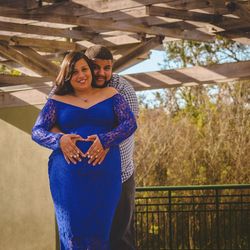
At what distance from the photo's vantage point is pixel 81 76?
3021mm

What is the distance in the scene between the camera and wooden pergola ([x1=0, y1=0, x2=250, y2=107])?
5.92 metres

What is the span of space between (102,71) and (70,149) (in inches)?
19.7

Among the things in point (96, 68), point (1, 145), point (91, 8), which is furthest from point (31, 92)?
point (96, 68)

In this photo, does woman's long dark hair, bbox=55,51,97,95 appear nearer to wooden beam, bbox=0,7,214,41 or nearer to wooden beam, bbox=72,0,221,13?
wooden beam, bbox=72,0,221,13

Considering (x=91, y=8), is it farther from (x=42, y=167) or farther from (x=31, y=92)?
(x=42, y=167)

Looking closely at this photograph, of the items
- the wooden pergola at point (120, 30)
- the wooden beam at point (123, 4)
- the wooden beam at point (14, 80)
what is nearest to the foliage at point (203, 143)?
the wooden pergola at point (120, 30)

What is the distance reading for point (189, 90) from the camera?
16375 millimetres

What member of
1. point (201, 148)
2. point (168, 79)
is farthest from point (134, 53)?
point (201, 148)

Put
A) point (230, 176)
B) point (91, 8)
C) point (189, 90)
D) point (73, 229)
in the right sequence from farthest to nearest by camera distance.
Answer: point (189, 90)
point (230, 176)
point (91, 8)
point (73, 229)

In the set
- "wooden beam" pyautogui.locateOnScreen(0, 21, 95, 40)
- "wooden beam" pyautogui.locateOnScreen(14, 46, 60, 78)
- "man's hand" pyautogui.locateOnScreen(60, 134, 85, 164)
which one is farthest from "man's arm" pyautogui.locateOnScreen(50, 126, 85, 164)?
"wooden beam" pyautogui.locateOnScreen(14, 46, 60, 78)

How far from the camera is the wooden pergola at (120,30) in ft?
19.4

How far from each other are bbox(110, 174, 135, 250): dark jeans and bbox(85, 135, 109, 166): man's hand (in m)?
0.39

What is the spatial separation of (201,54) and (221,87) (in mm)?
1774

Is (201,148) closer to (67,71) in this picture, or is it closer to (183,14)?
(183,14)
